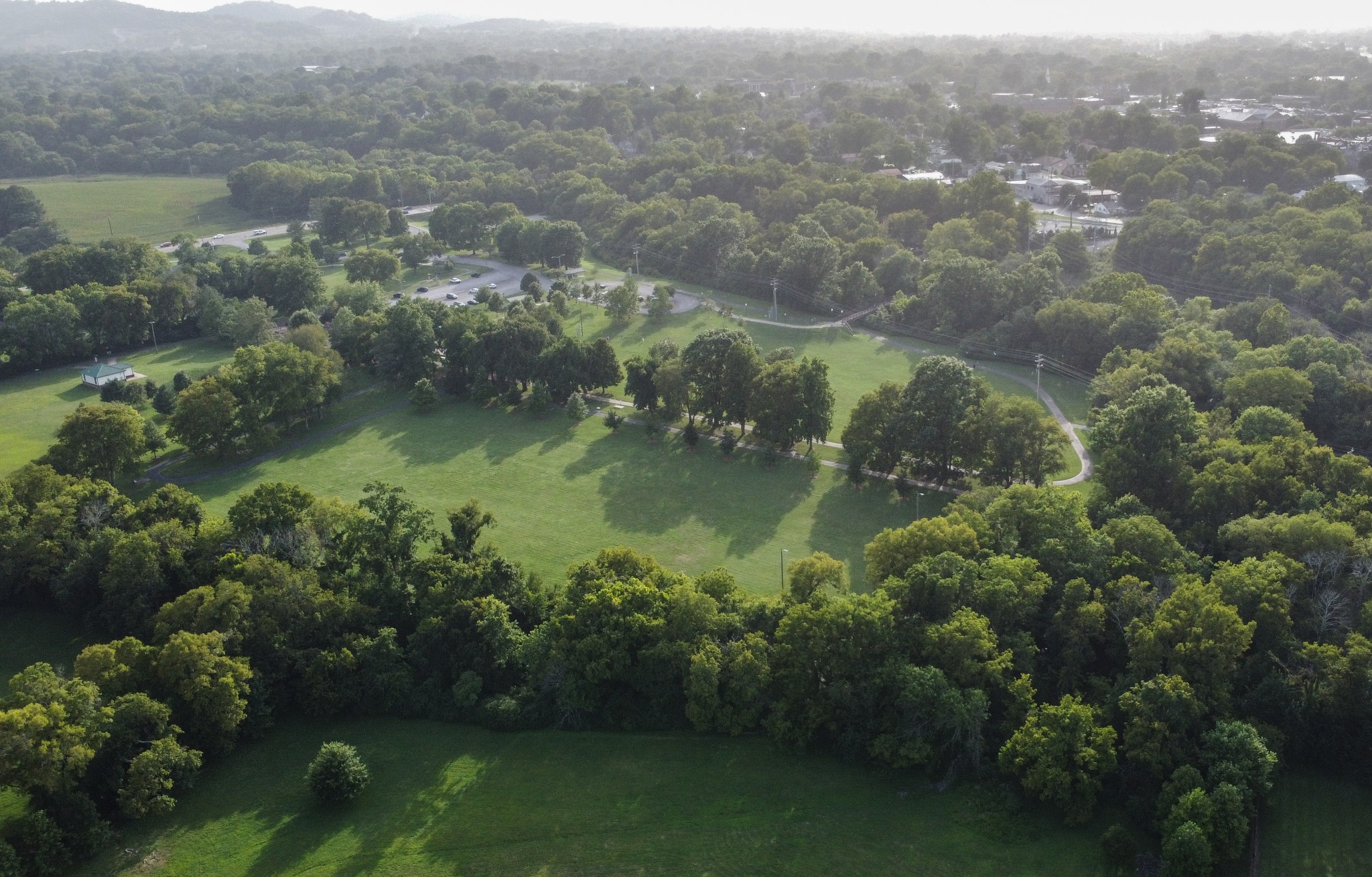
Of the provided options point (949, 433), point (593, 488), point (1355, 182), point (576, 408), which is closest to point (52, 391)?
point (576, 408)

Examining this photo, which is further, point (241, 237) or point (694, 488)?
point (241, 237)

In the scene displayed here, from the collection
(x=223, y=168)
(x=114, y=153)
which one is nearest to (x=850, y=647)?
(x=223, y=168)

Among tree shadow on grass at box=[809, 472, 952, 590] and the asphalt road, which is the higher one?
the asphalt road

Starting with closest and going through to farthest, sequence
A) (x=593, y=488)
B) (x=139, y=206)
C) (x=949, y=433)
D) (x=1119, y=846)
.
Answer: (x=1119, y=846)
(x=949, y=433)
(x=593, y=488)
(x=139, y=206)

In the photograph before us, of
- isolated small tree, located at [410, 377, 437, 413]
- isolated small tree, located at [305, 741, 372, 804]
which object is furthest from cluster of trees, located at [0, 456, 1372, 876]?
isolated small tree, located at [410, 377, 437, 413]

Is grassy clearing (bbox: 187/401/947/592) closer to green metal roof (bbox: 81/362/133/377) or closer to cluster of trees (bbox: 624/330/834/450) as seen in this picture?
cluster of trees (bbox: 624/330/834/450)

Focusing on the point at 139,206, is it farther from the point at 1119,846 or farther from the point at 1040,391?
the point at 1119,846
